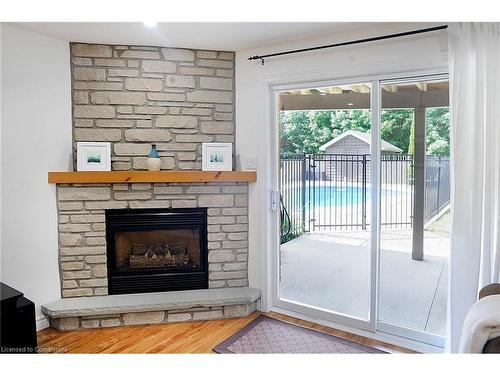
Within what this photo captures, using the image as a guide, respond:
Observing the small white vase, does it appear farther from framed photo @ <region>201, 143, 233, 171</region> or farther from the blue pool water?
the blue pool water

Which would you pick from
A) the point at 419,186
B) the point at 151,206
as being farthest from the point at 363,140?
the point at 151,206

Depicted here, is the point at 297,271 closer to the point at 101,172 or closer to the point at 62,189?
the point at 101,172

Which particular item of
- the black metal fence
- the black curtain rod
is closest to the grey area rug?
the black metal fence

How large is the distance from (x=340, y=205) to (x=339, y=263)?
1.68 feet

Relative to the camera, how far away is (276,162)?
3.32 metres

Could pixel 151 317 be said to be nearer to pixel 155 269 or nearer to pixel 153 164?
pixel 155 269

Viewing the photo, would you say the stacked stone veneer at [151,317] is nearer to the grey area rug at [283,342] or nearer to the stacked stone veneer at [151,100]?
the grey area rug at [283,342]

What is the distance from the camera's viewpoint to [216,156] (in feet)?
10.9

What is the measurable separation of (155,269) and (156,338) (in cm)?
69

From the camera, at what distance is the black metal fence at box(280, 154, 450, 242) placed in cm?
269

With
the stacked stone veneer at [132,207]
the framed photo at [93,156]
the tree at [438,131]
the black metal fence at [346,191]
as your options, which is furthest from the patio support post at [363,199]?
the framed photo at [93,156]

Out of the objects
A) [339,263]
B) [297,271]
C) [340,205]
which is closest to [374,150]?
[340,205]

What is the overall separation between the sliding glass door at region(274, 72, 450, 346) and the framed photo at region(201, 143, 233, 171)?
18.2 inches

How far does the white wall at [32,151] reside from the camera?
2.78 meters
